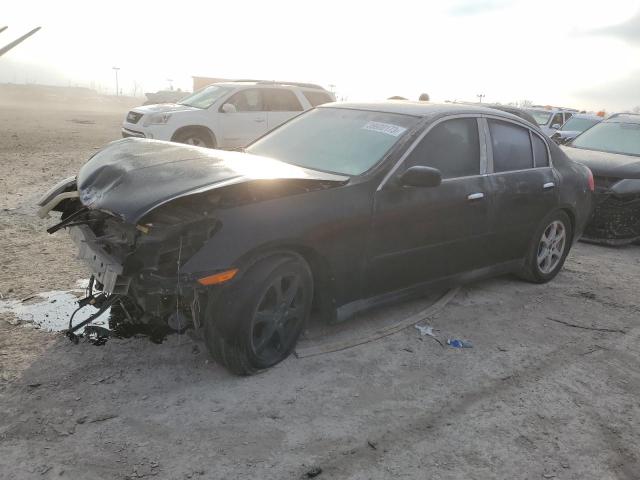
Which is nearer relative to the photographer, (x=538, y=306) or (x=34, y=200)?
(x=538, y=306)

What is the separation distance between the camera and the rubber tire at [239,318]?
→ 10.8ft

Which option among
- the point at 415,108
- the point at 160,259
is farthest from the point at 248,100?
the point at 160,259

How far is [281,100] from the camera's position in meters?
12.5

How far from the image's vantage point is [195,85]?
4125 centimetres

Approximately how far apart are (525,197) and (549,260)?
968 millimetres

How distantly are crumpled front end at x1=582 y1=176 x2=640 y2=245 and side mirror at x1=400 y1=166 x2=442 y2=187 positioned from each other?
4554 mm

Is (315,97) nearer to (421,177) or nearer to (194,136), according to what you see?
(194,136)

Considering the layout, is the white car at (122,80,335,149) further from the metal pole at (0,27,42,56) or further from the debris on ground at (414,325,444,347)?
the debris on ground at (414,325,444,347)

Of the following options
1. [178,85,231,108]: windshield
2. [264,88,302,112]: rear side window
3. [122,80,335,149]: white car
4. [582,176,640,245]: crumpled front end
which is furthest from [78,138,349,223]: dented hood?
[264,88,302,112]: rear side window

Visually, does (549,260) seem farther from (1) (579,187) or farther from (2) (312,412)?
(2) (312,412)

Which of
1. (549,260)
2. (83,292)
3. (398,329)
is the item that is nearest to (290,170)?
(398,329)

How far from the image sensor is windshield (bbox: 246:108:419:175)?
13.8 ft

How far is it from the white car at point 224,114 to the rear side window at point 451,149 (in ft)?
25.4

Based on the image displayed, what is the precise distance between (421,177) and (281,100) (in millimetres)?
9149
